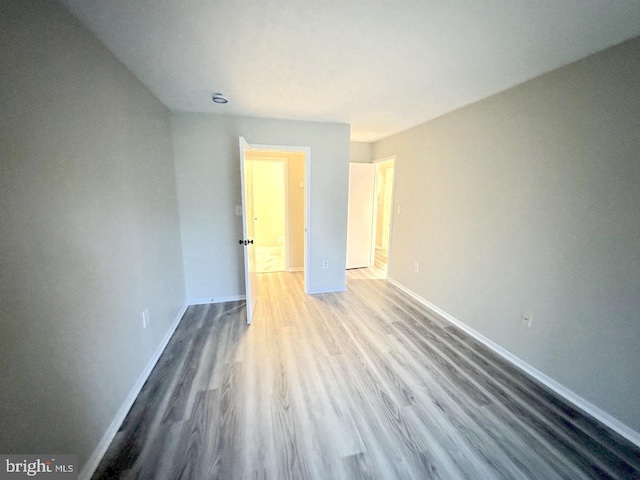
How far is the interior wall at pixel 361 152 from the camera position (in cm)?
448

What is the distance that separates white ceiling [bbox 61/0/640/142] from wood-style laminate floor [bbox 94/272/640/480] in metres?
2.29

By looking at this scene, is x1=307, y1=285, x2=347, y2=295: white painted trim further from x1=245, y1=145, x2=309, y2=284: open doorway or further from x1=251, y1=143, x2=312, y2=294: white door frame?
x1=245, y1=145, x2=309, y2=284: open doorway

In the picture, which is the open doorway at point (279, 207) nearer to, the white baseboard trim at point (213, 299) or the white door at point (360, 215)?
the white baseboard trim at point (213, 299)

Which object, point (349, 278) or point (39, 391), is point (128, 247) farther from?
point (349, 278)

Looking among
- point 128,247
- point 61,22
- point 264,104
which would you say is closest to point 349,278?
point 264,104

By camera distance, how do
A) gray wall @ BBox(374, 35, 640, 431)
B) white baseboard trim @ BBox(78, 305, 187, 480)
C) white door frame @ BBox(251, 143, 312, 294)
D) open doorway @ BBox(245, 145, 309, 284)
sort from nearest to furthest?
white baseboard trim @ BBox(78, 305, 187, 480)
gray wall @ BBox(374, 35, 640, 431)
white door frame @ BBox(251, 143, 312, 294)
open doorway @ BBox(245, 145, 309, 284)

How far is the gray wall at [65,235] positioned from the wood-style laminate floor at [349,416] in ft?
1.13

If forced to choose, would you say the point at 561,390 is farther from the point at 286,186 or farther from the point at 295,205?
the point at 286,186

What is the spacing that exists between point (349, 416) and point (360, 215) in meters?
3.46

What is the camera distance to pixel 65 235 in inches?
45.5

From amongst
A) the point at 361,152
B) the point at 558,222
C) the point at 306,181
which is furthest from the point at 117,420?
the point at 361,152

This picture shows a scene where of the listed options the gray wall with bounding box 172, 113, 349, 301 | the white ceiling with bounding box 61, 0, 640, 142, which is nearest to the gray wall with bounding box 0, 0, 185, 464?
the white ceiling with bounding box 61, 0, 640, 142

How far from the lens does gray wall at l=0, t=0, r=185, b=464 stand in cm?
90

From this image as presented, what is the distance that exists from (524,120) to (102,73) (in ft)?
9.72
